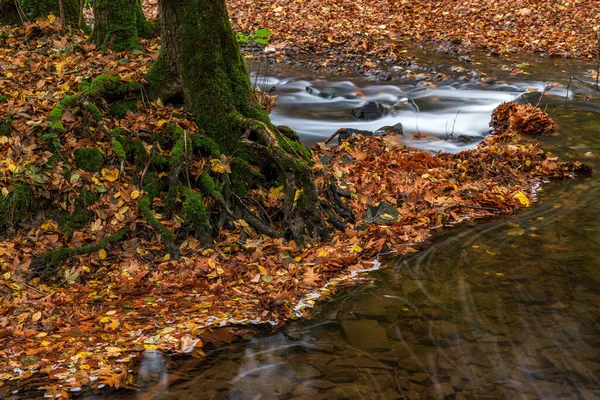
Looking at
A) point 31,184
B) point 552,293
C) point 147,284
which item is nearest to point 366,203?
point 552,293

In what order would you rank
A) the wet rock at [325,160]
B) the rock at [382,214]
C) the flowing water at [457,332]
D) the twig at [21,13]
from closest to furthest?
the flowing water at [457,332], the rock at [382,214], the wet rock at [325,160], the twig at [21,13]

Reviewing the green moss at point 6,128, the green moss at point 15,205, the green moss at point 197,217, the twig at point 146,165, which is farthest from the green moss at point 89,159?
the green moss at point 197,217

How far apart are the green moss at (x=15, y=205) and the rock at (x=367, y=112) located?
8025mm

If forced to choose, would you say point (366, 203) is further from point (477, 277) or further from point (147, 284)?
point (147, 284)

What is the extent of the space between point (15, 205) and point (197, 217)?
1.93 metres

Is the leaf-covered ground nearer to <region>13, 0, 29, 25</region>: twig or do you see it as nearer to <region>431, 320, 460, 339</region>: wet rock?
<region>13, 0, 29, 25</region>: twig

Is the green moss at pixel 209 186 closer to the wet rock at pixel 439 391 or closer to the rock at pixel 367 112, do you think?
the wet rock at pixel 439 391

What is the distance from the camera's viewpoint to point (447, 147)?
439 inches

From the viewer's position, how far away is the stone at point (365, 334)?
15.7 ft

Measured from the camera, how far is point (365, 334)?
195 inches

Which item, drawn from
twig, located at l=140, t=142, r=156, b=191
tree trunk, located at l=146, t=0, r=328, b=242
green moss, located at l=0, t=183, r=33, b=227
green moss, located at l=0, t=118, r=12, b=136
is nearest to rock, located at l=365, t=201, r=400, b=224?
tree trunk, located at l=146, t=0, r=328, b=242

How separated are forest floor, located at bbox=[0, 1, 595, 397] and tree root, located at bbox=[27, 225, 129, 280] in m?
0.08

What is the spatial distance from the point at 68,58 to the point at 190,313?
205 inches

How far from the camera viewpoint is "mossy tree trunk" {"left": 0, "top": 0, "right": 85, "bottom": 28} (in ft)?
34.6
